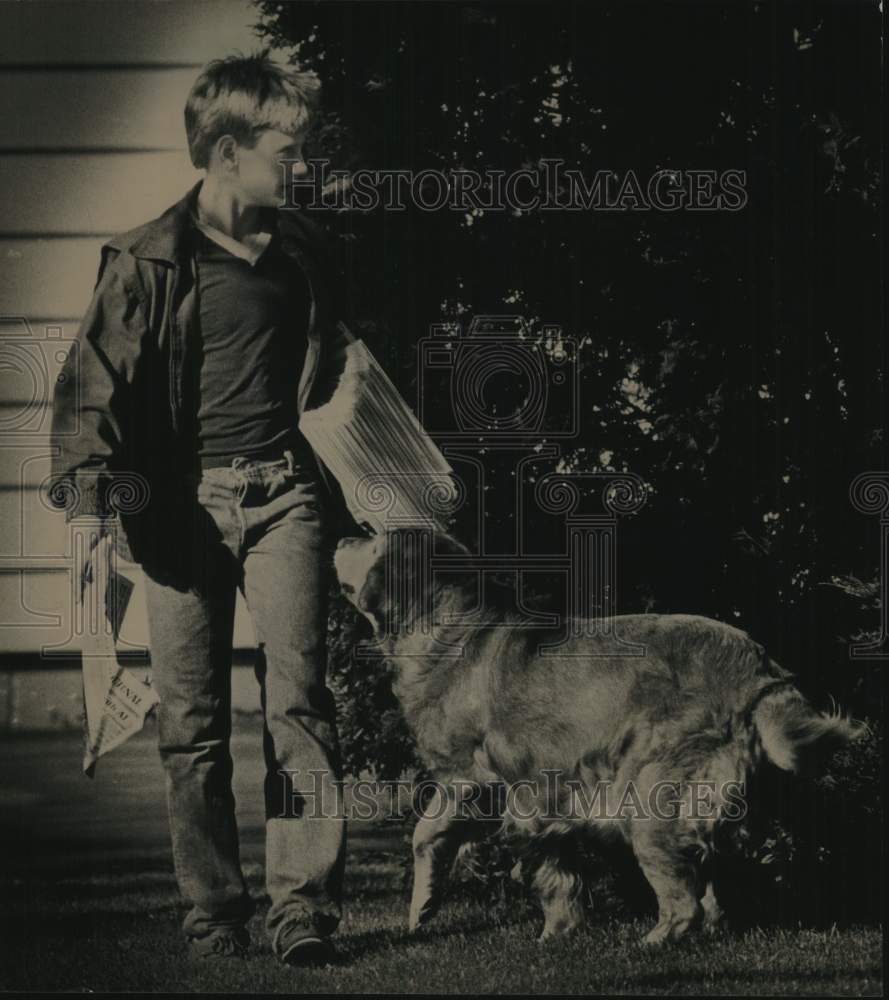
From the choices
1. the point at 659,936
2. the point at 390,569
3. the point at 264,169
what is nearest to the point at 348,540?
the point at 390,569

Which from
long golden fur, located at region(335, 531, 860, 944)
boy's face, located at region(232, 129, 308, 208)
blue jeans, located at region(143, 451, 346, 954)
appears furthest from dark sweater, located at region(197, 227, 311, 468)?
long golden fur, located at region(335, 531, 860, 944)

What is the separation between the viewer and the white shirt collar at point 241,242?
23.3 ft

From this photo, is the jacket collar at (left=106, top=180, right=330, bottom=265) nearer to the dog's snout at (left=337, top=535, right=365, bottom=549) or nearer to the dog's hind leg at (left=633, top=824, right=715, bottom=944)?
the dog's snout at (left=337, top=535, right=365, bottom=549)

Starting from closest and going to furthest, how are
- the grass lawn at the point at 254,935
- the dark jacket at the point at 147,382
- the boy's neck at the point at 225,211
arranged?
the grass lawn at the point at 254,935 < the dark jacket at the point at 147,382 < the boy's neck at the point at 225,211

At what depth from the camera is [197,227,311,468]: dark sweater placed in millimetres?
7031

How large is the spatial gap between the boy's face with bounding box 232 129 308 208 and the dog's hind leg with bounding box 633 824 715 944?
3228mm

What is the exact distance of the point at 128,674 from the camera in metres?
7.14

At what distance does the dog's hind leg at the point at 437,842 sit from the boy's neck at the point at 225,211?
2.63 meters

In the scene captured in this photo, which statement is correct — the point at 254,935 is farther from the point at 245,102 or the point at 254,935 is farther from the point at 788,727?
the point at 245,102

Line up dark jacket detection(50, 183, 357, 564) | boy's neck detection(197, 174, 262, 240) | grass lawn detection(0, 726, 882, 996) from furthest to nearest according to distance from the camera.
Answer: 1. boy's neck detection(197, 174, 262, 240)
2. dark jacket detection(50, 183, 357, 564)
3. grass lawn detection(0, 726, 882, 996)

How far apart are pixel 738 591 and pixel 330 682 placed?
1.88 m

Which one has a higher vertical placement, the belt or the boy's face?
the boy's face

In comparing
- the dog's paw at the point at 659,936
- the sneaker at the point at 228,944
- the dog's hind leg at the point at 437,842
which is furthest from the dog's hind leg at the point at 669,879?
the sneaker at the point at 228,944

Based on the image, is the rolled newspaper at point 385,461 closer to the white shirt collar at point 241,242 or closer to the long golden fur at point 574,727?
the long golden fur at point 574,727
